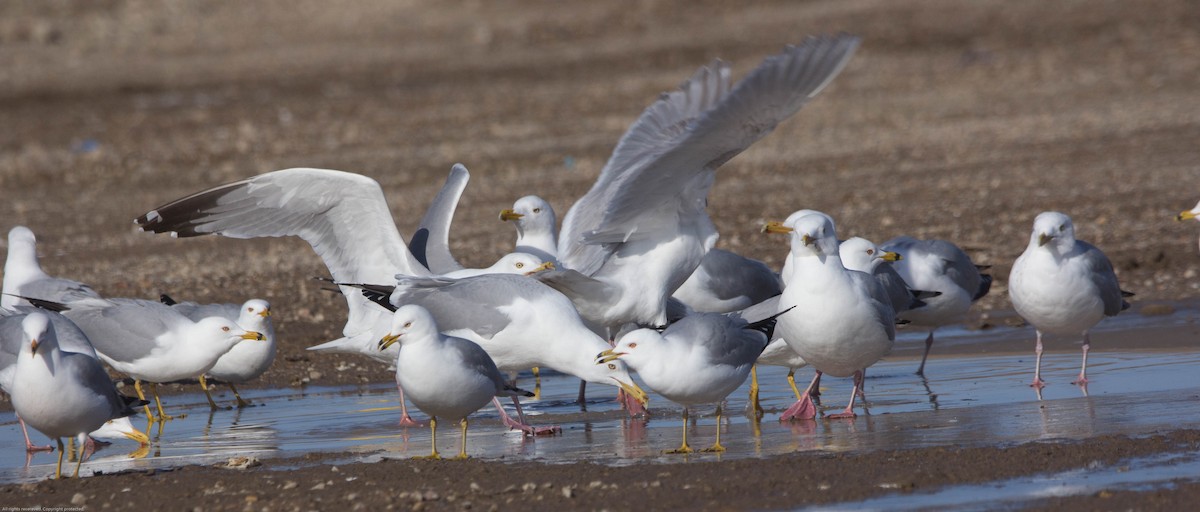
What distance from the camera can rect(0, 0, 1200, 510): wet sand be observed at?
6828 millimetres

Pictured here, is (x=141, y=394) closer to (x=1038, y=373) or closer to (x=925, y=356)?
(x=925, y=356)

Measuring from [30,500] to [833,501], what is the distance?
10.8 feet

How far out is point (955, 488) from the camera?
6238 mm

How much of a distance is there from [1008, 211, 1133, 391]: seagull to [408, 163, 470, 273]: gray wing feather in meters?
3.54

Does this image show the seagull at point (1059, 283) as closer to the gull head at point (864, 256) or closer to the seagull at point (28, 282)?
the gull head at point (864, 256)

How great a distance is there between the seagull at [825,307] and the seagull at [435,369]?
159cm

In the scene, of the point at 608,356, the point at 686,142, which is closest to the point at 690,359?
the point at 608,356

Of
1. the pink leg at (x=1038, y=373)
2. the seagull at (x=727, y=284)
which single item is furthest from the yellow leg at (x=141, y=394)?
the pink leg at (x=1038, y=373)

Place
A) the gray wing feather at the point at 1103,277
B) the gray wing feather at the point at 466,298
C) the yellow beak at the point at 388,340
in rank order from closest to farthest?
the yellow beak at the point at 388,340 < the gray wing feather at the point at 466,298 < the gray wing feather at the point at 1103,277

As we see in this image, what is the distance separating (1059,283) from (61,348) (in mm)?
5422

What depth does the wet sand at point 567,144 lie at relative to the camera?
6.83m

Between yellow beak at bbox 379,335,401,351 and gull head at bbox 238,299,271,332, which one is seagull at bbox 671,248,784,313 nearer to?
gull head at bbox 238,299,271,332

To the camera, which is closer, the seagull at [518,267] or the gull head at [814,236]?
the gull head at [814,236]

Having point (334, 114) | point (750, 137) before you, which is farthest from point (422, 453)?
point (334, 114)
